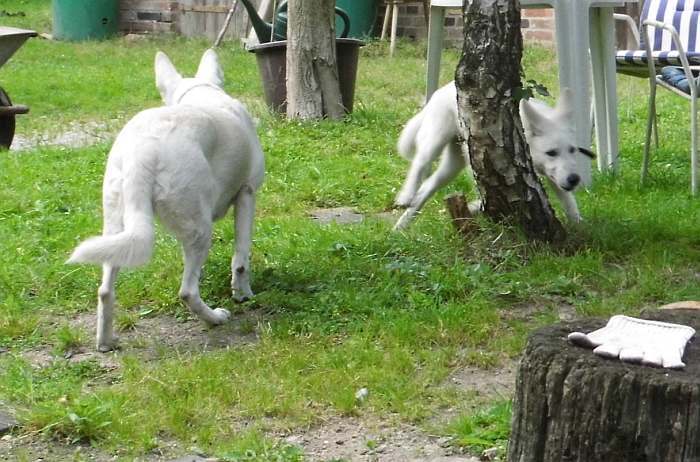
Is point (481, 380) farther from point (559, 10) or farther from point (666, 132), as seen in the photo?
point (666, 132)

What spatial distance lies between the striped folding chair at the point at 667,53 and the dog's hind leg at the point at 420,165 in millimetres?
1454

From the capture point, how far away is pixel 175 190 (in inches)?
169

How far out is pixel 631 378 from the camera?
2.46 metres

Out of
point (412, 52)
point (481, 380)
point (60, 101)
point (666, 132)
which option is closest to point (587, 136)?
point (666, 132)

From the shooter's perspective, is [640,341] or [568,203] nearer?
[640,341]

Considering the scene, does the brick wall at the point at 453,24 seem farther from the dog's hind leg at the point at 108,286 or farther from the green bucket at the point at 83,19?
the dog's hind leg at the point at 108,286

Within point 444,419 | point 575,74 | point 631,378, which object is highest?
point 575,74

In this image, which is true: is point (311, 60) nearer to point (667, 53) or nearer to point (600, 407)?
point (667, 53)

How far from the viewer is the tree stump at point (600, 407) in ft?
7.98

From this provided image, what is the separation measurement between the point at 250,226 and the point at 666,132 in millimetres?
5042

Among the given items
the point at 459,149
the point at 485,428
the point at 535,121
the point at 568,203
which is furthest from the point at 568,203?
the point at 485,428

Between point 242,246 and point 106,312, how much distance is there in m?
0.75

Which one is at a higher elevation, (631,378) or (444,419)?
(631,378)

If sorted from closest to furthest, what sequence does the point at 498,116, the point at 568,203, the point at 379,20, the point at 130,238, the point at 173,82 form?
the point at 130,238, the point at 498,116, the point at 173,82, the point at 568,203, the point at 379,20
